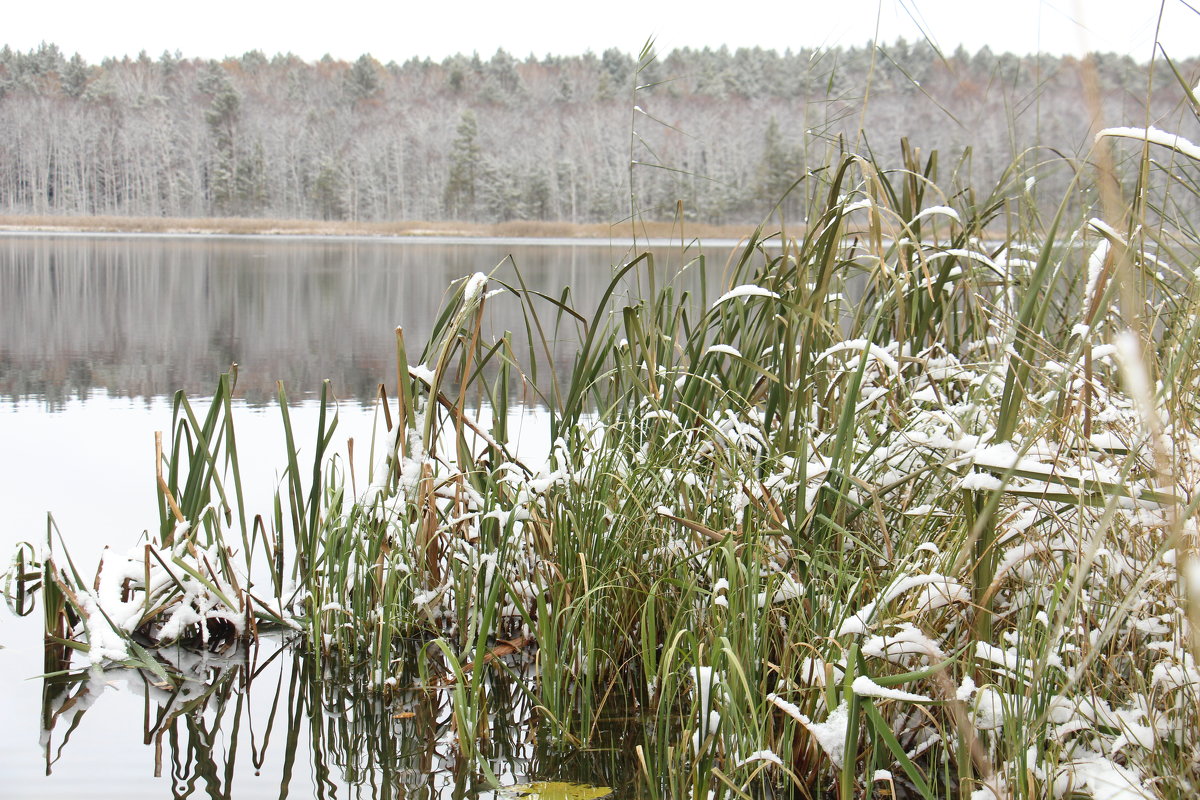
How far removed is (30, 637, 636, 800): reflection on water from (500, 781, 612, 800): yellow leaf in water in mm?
25

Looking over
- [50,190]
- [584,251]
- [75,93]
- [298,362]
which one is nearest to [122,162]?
[50,190]

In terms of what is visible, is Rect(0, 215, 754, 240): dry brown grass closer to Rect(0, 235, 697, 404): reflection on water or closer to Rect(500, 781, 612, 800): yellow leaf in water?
Rect(0, 235, 697, 404): reflection on water

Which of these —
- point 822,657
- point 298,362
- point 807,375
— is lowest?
point 298,362

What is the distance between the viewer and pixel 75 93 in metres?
51.7

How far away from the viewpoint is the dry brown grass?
126 ft

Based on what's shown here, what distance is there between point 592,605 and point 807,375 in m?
0.57

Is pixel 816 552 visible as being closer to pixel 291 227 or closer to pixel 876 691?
pixel 876 691

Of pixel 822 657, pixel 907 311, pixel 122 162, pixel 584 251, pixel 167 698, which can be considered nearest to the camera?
pixel 822 657

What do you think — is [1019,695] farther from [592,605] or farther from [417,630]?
[417,630]

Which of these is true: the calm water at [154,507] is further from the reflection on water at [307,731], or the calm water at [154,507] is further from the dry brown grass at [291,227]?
the dry brown grass at [291,227]

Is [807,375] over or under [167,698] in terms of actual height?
over

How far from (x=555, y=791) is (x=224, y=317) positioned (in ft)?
33.3

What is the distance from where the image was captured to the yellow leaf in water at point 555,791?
1.72m

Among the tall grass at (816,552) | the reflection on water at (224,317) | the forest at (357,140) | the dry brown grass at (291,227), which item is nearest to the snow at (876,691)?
the tall grass at (816,552)
